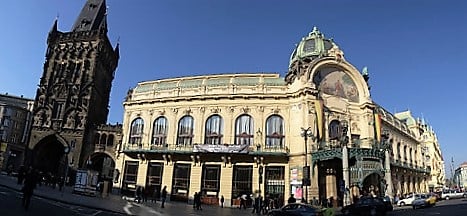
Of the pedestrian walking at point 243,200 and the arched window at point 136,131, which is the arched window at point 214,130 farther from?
the arched window at point 136,131

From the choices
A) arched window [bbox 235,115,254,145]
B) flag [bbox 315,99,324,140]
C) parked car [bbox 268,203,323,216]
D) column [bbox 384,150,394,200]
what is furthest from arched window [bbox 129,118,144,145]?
column [bbox 384,150,394,200]

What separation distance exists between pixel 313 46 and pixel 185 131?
1892cm

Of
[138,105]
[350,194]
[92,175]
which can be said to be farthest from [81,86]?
[350,194]

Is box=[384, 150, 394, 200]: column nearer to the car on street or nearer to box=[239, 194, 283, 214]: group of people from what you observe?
the car on street

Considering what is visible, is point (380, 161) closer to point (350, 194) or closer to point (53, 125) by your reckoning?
point (350, 194)

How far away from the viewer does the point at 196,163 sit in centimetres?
3797

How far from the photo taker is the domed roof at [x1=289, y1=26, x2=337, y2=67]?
4120 cm

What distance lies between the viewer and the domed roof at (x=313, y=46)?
41203 mm

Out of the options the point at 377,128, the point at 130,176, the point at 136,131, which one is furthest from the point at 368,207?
the point at 136,131

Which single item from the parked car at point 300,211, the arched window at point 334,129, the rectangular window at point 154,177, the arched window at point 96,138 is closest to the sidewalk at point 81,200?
the parked car at point 300,211

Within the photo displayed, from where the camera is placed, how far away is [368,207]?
2464 centimetres

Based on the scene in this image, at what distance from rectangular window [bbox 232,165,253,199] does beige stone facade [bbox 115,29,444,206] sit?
0.35 feet

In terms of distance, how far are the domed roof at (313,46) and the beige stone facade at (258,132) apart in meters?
0.13

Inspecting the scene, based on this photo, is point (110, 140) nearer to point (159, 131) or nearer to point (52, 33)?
point (159, 131)
